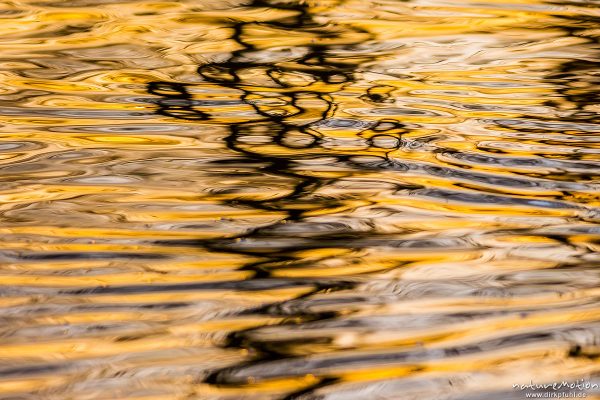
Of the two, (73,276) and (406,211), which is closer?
(73,276)

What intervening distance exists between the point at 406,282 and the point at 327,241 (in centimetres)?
14

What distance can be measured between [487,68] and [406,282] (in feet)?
3.10

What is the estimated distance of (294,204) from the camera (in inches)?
49.2

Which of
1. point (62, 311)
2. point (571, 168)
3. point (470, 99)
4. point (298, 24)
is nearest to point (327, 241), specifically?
point (62, 311)

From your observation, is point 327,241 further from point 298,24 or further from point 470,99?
point 298,24

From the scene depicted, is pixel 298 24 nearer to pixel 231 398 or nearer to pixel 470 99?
pixel 470 99

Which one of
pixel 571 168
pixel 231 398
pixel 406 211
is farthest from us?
pixel 571 168

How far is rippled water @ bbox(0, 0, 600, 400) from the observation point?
89 cm

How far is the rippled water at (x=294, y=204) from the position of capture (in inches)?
34.9

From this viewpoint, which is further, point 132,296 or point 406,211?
point 406,211

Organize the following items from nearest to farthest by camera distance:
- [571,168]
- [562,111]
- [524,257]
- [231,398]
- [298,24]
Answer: [231,398] → [524,257] → [571,168] → [562,111] → [298,24]

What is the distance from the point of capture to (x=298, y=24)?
2.13 metres

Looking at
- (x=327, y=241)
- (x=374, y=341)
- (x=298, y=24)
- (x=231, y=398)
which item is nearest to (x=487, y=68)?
(x=298, y=24)

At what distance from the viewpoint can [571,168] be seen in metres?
1.39
